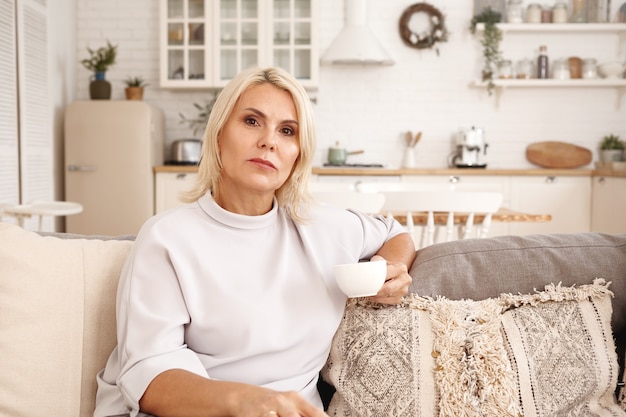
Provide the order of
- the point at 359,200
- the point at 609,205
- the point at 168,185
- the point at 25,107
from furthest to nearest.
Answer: the point at 168,185
the point at 609,205
the point at 25,107
the point at 359,200

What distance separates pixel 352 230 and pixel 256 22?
4218 mm

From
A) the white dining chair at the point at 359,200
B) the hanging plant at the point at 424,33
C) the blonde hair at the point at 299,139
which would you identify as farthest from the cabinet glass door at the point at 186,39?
the blonde hair at the point at 299,139

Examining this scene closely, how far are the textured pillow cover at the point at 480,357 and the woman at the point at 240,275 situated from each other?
7 cm

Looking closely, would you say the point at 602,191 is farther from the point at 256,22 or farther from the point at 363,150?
the point at 256,22

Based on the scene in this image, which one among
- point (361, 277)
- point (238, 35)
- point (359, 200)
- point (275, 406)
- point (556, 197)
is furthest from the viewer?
point (238, 35)

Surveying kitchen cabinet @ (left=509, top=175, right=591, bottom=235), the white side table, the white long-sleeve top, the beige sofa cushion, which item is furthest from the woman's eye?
kitchen cabinet @ (left=509, top=175, right=591, bottom=235)

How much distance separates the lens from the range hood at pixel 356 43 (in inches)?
210

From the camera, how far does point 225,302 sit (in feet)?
4.42

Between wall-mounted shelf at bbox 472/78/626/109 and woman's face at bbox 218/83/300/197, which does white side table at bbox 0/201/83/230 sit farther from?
wall-mounted shelf at bbox 472/78/626/109

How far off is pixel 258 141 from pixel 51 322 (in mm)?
559

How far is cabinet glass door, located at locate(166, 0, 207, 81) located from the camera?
18.0 ft

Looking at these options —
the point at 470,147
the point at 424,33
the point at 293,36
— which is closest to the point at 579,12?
the point at 424,33

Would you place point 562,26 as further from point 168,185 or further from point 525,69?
point 168,185

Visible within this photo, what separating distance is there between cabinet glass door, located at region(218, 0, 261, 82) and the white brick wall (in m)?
0.43
